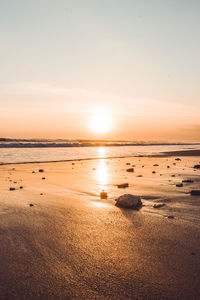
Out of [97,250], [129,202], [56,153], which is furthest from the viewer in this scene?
[56,153]

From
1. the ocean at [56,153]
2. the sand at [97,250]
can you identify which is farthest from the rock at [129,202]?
the ocean at [56,153]

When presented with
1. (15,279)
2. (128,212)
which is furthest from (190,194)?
(15,279)

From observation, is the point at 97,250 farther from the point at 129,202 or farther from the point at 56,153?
the point at 56,153

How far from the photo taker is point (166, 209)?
17.1 ft

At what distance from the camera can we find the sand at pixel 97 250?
2480mm

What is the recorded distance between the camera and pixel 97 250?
3.29m

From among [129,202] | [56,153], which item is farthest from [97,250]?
[56,153]

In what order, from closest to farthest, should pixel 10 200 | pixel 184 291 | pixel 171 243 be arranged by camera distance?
pixel 184 291, pixel 171 243, pixel 10 200

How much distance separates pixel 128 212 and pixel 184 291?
2.63 metres

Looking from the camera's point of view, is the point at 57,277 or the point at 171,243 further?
the point at 171,243

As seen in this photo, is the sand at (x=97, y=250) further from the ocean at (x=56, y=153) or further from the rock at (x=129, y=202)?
the ocean at (x=56, y=153)

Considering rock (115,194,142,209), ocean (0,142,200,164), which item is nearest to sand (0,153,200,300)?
rock (115,194,142,209)

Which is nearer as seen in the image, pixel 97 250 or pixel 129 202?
pixel 97 250

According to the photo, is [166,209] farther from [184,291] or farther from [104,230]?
[184,291]
